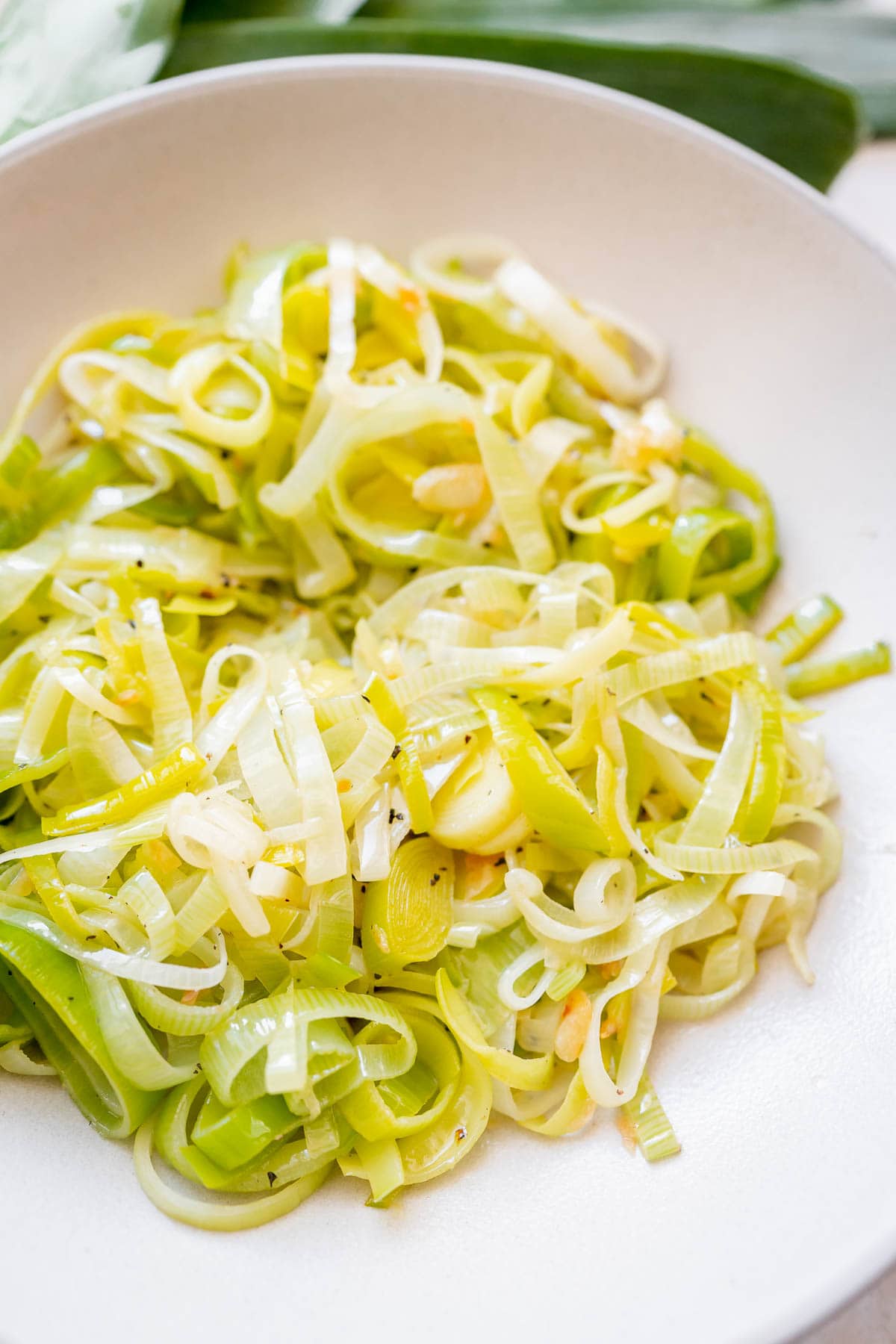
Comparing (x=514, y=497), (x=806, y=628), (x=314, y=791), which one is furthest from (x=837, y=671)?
(x=314, y=791)

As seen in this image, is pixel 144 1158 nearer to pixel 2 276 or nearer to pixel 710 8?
pixel 2 276

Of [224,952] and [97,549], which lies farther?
[97,549]

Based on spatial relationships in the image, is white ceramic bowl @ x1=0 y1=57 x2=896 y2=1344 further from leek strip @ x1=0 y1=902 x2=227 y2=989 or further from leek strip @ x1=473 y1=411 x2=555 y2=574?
leek strip @ x1=473 y1=411 x2=555 y2=574

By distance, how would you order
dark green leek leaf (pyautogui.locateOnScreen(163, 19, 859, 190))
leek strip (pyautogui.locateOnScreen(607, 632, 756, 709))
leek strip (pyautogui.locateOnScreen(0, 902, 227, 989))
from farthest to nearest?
dark green leek leaf (pyautogui.locateOnScreen(163, 19, 859, 190))
leek strip (pyautogui.locateOnScreen(607, 632, 756, 709))
leek strip (pyautogui.locateOnScreen(0, 902, 227, 989))

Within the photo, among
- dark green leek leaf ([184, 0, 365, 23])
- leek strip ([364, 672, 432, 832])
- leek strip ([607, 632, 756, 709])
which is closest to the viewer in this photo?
leek strip ([364, 672, 432, 832])

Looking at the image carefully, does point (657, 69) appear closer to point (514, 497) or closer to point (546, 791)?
point (514, 497)

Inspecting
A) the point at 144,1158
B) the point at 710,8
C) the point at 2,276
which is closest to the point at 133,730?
the point at 144,1158

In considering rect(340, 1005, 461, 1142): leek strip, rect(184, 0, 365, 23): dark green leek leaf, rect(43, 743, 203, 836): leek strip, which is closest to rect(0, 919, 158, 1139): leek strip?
rect(43, 743, 203, 836): leek strip
